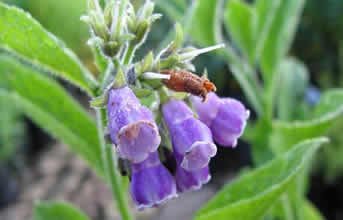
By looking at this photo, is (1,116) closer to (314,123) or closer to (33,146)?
(33,146)

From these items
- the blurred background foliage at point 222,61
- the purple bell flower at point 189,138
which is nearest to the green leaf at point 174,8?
the purple bell flower at point 189,138

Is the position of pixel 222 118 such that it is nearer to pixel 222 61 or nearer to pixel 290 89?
pixel 290 89

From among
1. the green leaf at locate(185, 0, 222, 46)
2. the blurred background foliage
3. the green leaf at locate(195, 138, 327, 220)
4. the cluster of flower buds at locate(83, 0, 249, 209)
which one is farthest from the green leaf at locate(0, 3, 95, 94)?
the blurred background foliage

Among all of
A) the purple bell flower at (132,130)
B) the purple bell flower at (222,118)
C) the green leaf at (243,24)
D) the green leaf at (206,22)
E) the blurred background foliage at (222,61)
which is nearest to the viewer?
the purple bell flower at (132,130)

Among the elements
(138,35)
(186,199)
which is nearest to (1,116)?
(186,199)

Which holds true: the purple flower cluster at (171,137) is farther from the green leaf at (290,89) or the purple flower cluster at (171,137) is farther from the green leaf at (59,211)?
the green leaf at (290,89)
